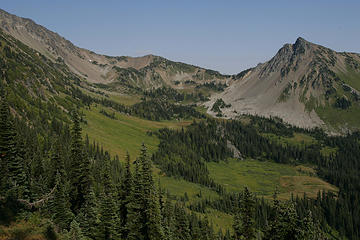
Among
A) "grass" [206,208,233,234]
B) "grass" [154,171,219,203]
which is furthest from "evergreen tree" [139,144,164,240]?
"grass" [154,171,219,203]

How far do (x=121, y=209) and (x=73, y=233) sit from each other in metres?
14.4

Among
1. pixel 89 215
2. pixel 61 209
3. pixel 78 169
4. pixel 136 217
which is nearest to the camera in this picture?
pixel 136 217

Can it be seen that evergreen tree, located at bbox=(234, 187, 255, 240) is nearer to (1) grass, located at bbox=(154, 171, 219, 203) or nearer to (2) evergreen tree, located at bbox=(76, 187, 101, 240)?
(2) evergreen tree, located at bbox=(76, 187, 101, 240)

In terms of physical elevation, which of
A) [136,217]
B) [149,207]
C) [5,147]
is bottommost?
[136,217]

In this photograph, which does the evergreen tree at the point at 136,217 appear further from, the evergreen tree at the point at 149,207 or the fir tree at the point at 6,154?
the fir tree at the point at 6,154

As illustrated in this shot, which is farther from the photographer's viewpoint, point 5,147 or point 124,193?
point 124,193

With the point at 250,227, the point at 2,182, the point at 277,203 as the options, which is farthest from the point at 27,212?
the point at 277,203

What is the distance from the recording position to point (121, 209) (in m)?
45.8

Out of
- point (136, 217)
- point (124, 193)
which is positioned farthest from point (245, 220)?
point (124, 193)

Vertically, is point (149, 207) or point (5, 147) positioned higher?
point (5, 147)

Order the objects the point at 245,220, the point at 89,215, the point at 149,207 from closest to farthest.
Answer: the point at 149,207 < the point at 245,220 < the point at 89,215

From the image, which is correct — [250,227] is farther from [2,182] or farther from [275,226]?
[2,182]

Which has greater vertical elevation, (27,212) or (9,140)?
(9,140)

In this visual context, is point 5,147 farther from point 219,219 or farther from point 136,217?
point 219,219
